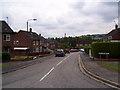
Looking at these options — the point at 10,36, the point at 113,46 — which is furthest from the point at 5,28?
the point at 113,46

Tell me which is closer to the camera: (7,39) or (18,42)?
(7,39)

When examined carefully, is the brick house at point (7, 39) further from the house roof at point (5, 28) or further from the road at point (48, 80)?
the road at point (48, 80)

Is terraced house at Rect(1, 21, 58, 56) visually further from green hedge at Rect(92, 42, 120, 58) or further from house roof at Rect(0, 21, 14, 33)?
green hedge at Rect(92, 42, 120, 58)

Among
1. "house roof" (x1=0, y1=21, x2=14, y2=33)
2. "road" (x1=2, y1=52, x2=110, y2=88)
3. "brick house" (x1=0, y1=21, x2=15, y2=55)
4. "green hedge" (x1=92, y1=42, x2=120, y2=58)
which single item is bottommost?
"road" (x1=2, y1=52, x2=110, y2=88)

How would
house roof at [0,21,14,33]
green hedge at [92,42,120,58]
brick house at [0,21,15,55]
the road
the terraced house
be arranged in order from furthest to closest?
house roof at [0,21,14,33]
the terraced house
brick house at [0,21,15,55]
green hedge at [92,42,120,58]
the road

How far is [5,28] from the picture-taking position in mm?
40562

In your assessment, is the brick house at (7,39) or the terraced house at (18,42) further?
the terraced house at (18,42)

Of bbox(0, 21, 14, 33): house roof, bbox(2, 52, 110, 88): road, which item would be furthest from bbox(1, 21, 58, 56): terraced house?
bbox(2, 52, 110, 88): road

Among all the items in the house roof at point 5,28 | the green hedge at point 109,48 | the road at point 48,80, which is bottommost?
the road at point 48,80

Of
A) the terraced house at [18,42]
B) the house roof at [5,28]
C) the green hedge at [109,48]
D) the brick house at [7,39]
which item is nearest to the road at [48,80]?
the green hedge at [109,48]

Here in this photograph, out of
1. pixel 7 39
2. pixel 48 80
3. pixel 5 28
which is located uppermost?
pixel 5 28

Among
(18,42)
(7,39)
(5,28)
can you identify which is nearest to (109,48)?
(7,39)

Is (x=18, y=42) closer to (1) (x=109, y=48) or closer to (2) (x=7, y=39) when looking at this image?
(2) (x=7, y=39)

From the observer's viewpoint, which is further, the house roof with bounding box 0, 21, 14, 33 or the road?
the house roof with bounding box 0, 21, 14, 33
